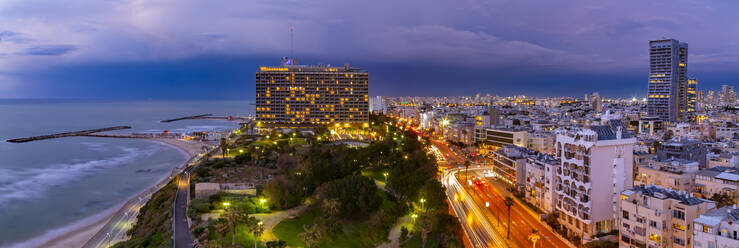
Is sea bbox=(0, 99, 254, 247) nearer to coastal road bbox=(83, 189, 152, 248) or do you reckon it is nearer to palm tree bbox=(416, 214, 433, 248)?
coastal road bbox=(83, 189, 152, 248)

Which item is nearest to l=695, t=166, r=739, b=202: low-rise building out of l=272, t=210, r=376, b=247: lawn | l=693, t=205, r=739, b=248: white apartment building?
l=693, t=205, r=739, b=248: white apartment building

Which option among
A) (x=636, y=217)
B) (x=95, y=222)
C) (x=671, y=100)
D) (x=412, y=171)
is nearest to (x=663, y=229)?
(x=636, y=217)

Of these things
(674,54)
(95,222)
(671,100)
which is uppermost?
(674,54)

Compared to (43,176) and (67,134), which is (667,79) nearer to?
(43,176)

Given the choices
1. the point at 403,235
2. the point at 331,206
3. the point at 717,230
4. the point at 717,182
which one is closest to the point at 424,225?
the point at 403,235

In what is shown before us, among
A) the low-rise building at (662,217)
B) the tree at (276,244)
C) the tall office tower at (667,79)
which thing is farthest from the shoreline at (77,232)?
the tall office tower at (667,79)

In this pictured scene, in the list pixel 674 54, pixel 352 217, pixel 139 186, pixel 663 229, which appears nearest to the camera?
pixel 663 229

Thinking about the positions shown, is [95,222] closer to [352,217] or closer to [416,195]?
[352,217]

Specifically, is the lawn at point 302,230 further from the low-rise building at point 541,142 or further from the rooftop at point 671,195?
the low-rise building at point 541,142
